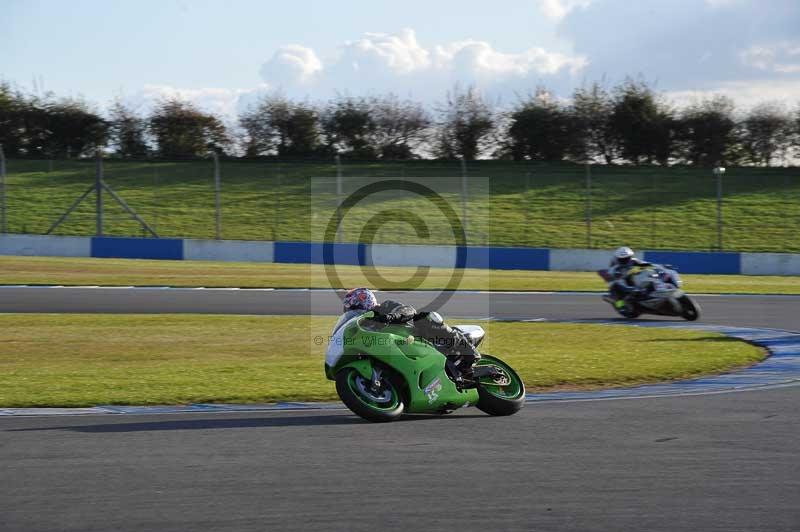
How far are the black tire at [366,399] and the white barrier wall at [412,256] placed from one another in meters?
25.7

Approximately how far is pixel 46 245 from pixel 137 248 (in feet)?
9.48

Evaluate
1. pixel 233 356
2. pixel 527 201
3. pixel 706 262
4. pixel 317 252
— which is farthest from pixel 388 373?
pixel 527 201

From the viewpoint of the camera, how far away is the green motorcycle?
8469 millimetres

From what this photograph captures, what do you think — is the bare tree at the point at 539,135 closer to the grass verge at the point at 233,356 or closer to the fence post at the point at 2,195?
the fence post at the point at 2,195

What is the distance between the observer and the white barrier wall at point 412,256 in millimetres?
34344

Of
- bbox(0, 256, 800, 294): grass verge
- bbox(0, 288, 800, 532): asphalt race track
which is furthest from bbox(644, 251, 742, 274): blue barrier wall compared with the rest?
bbox(0, 288, 800, 532): asphalt race track

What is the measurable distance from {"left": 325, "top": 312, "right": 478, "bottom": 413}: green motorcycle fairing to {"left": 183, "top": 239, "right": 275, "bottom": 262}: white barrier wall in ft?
87.3

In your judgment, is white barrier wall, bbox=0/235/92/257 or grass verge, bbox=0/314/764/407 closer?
grass verge, bbox=0/314/764/407

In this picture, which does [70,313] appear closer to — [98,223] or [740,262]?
[98,223]

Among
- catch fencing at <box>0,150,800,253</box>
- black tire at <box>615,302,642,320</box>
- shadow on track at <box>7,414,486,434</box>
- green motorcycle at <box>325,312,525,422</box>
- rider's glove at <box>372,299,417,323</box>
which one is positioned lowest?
black tire at <box>615,302,642,320</box>

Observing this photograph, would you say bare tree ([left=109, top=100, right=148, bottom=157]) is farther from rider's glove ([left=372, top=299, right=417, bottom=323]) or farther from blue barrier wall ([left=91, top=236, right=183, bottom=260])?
rider's glove ([left=372, top=299, right=417, bottom=323])

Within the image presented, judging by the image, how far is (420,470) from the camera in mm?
6535

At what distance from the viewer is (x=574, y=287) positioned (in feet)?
93.2

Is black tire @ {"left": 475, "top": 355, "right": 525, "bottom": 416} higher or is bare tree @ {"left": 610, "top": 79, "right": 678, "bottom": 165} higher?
bare tree @ {"left": 610, "top": 79, "right": 678, "bottom": 165}
